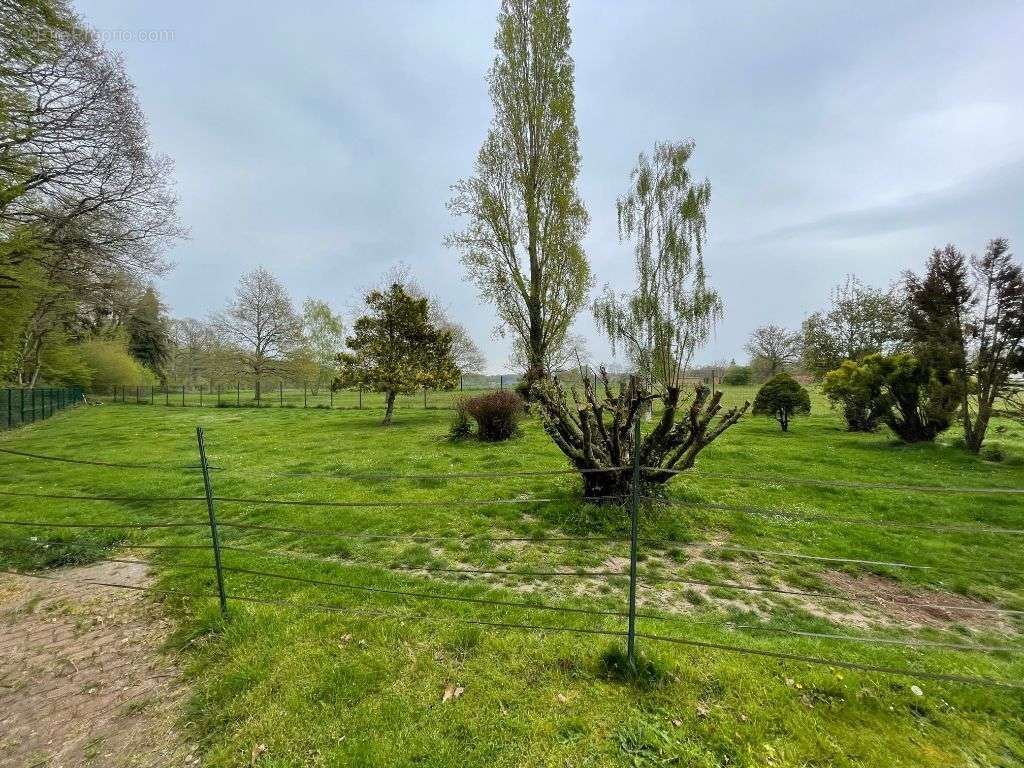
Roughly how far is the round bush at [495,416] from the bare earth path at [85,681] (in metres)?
8.39

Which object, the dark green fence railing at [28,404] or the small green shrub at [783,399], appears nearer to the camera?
the small green shrub at [783,399]

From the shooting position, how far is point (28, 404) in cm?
1889

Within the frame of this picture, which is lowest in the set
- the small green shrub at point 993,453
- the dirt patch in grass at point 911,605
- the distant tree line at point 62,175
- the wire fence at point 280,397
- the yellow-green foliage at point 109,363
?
the dirt patch in grass at point 911,605

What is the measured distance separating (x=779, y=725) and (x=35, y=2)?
51.5 ft

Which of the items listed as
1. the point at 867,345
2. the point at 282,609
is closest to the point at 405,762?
the point at 282,609

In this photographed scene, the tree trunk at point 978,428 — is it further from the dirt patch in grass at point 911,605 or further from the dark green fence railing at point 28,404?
the dark green fence railing at point 28,404

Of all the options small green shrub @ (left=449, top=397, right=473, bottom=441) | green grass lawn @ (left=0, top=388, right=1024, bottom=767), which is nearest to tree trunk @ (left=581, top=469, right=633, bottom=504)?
green grass lawn @ (left=0, top=388, right=1024, bottom=767)

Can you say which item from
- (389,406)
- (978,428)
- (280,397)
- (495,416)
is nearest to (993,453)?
(978,428)

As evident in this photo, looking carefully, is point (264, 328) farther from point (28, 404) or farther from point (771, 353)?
point (771, 353)

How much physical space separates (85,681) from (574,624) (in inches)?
143

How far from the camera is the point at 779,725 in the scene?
2.28 meters

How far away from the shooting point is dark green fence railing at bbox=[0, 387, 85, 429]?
55.0 ft

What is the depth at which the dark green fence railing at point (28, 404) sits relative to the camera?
1677 centimetres

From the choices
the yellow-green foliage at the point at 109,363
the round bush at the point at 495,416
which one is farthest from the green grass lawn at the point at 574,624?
the yellow-green foliage at the point at 109,363
